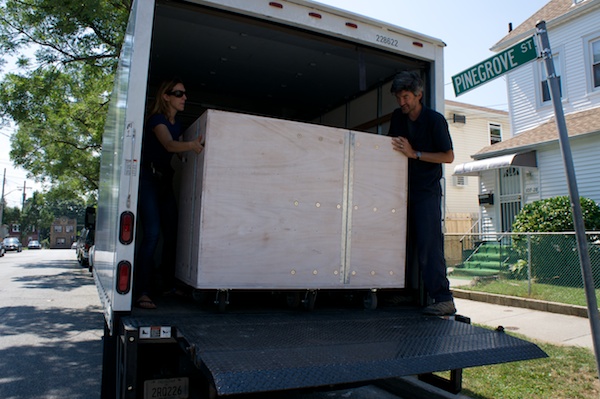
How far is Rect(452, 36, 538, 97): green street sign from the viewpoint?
3877 millimetres

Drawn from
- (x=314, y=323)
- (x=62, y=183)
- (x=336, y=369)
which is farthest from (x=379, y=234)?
(x=62, y=183)

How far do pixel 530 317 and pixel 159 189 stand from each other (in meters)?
6.56

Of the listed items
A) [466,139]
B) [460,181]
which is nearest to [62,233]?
[460,181]

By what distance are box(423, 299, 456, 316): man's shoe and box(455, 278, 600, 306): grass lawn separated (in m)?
5.56

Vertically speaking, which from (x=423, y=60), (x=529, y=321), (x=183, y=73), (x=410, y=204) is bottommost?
(x=529, y=321)

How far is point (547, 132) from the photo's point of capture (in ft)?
45.3

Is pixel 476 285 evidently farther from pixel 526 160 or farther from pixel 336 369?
pixel 336 369

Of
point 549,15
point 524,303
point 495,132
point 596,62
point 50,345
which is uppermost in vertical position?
point 549,15

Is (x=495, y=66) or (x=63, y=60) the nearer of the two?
(x=495, y=66)

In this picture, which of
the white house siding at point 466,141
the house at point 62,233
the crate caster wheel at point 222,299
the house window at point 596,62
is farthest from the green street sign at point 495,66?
the house at point 62,233

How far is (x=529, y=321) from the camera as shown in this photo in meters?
7.30

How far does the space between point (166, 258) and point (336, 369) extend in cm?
220

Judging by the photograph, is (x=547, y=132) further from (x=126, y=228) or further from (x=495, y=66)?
(x=126, y=228)

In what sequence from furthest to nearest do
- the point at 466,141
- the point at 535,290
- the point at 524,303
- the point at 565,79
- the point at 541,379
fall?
the point at 466,141
the point at 565,79
the point at 535,290
the point at 524,303
the point at 541,379
